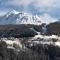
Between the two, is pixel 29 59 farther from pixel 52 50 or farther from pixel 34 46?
pixel 34 46

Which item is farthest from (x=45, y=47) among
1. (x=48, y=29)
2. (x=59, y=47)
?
(x=48, y=29)

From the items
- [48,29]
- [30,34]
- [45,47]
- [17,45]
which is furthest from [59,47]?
[48,29]

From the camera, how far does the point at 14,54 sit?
82.4m

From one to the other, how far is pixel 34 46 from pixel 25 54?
23301mm

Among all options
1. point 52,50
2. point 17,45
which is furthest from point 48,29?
point 52,50

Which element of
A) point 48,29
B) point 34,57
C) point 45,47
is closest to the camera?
point 34,57

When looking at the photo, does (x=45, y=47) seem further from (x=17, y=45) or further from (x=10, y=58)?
(x=10, y=58)

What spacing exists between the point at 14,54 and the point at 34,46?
25.5 metres

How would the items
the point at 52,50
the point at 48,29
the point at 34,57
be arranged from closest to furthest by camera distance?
the point at 34,57 < the point at 52,50 < the point at 48,29

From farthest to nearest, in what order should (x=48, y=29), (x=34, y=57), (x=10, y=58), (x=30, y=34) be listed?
(x=48, y=29), (x=30, y=34), (x=34, y=57), (x=10, y=58)

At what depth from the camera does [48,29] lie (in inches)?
6772

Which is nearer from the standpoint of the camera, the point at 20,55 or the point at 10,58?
the point at 10,58

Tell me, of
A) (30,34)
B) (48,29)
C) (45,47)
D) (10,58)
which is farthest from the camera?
(48,29)

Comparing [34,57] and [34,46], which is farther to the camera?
[34,46]
